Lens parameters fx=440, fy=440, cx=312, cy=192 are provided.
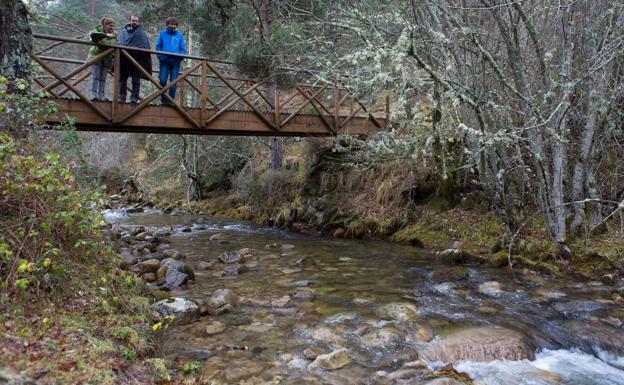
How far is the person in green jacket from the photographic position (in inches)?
269

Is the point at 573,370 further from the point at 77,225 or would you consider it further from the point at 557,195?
the point at 77,225

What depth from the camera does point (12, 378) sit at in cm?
199

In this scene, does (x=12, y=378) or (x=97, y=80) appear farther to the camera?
(x=97, y=80)

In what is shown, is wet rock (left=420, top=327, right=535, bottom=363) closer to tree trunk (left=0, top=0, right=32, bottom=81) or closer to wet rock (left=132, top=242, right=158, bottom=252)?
tree trunk (left=0, top=0, right=32, bottom=81)

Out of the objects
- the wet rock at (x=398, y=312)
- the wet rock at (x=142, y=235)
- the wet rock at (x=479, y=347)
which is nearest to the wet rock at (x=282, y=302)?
the wet rock at (x=398, y=312)

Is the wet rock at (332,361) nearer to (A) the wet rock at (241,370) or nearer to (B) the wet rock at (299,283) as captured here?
(A) the wet rock at (241,370)

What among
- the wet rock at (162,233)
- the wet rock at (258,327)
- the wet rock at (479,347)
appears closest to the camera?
the wet rock at (479,347)

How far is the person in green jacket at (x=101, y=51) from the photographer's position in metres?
6.82

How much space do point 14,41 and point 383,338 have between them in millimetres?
4259

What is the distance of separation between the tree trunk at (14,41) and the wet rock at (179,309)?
8.11 feet

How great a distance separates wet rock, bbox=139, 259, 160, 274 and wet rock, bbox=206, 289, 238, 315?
1.54 metres

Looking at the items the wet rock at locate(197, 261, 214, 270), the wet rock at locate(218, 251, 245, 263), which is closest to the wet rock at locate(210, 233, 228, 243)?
the wet rock at locate(218, 251, 245, 263)

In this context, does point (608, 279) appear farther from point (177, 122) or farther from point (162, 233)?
point (162, 233)

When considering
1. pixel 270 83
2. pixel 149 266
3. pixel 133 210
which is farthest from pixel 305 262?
pixel 133 210
